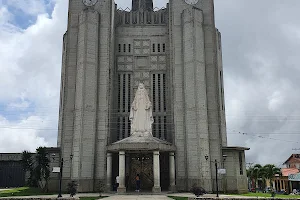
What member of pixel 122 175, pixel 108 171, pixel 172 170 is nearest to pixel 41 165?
pixel 108 171

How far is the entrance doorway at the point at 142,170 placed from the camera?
39.5 metres

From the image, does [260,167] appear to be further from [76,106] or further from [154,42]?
[76,106]

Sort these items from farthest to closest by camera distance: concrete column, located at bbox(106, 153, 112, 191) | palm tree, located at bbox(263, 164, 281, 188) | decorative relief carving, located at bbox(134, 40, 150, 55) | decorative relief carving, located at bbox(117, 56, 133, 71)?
1. palm tree, located at bbox(263, 164, 281, 188)
2. decorative relief carving, located at bbox(134, 40, 150, 55)
3. decorative relief carving, located at bbox(117, 56, 133, 71)
4. concrete column, located at bbox(106, 153, 112, 191)

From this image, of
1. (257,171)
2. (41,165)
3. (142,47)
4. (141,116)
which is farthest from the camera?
(257,171)

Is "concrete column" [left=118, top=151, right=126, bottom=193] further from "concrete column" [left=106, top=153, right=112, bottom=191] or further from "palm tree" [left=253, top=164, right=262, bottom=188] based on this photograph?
"palm tree" [left=253, top=164, right=262, bottom=188]

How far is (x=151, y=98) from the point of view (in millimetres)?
45344

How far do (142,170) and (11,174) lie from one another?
30546mm

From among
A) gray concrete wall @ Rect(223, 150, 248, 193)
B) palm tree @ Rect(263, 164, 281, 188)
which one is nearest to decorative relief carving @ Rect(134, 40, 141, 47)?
gray concrete wall @ Rect(223, 150, 248, 193)

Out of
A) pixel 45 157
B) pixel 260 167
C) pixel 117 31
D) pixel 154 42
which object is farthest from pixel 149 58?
pixel 260 167

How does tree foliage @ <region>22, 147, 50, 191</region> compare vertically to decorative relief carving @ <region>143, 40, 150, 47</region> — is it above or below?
below

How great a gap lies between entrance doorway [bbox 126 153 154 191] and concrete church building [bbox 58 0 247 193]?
12cm

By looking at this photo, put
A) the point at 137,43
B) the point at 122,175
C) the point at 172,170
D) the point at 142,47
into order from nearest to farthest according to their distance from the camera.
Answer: the point at 122,175, the point at 172,170, the point at 142,47, the point at 137,43

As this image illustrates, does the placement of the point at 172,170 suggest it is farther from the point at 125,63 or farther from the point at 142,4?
the point at 142,4

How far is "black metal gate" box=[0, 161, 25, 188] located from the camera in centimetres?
5834
